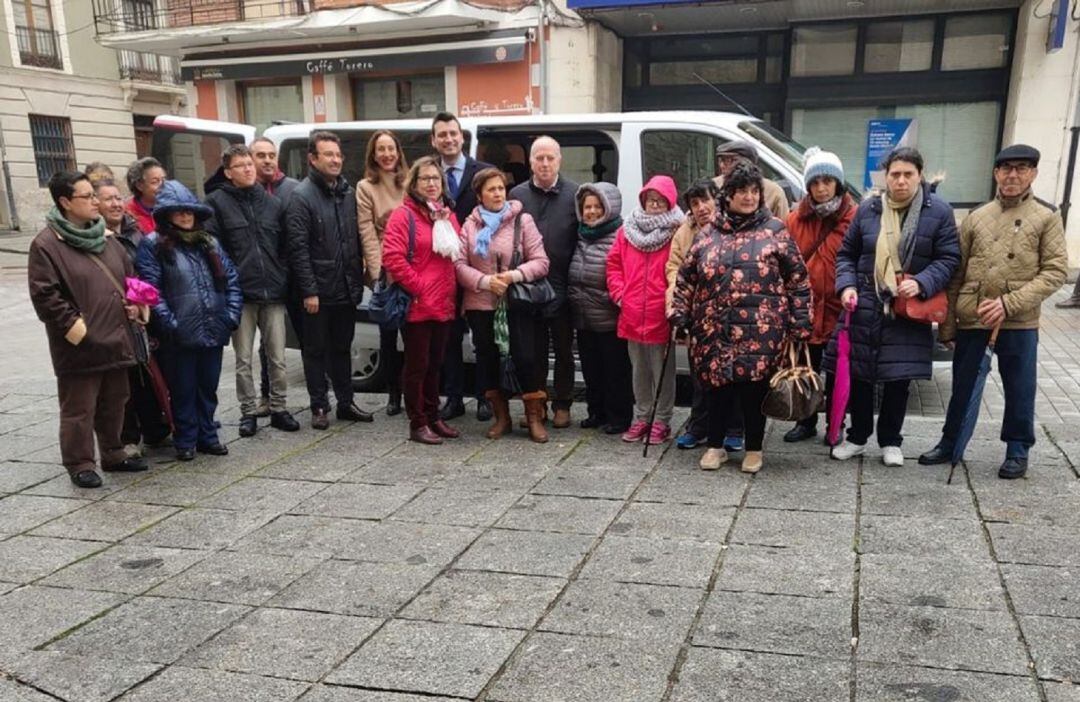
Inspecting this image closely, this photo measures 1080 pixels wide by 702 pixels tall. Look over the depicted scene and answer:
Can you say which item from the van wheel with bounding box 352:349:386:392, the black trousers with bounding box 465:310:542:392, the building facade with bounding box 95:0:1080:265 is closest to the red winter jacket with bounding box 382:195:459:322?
the black trousers with bounding box 465:310:542:392

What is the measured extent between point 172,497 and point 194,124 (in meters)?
4.42

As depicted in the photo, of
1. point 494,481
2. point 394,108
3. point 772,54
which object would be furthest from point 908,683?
point 394,108

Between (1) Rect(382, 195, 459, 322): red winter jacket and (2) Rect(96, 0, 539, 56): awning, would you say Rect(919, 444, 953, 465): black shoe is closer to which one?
(1) Rect(382, 195, 459, 322): red winter jacket

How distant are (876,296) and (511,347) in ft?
7.05

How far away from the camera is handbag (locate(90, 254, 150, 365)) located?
4.66 metres

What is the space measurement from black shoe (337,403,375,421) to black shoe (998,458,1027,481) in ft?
12.9

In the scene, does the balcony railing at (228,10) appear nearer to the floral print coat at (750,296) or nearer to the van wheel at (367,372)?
the van wheel at (367,372)

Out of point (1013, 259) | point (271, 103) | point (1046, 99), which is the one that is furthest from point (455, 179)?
point (271, 103)

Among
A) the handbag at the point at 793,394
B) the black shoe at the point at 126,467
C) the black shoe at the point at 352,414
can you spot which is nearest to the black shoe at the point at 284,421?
the black shoe at the point at 352,414

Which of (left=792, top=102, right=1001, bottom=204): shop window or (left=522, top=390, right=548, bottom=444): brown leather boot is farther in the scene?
(left=792, top=102, right=1001, bottom=204): shop window

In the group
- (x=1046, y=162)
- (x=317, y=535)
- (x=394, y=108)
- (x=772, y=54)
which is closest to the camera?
(x=317, y=535)

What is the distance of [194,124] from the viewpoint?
770 centimetres

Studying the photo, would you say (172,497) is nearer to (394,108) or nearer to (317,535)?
(317,535)

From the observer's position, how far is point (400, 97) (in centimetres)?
1630
